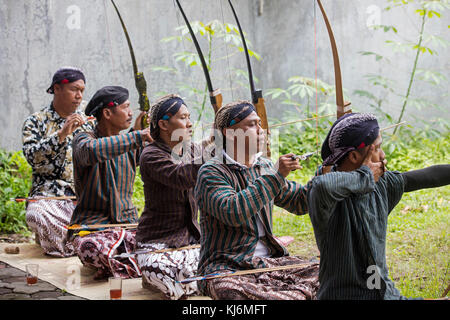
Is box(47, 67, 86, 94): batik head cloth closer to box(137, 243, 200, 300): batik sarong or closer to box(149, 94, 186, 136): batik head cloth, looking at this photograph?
box(149, 94, 186, 136): batik head cloth

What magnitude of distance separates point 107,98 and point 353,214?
2252mm

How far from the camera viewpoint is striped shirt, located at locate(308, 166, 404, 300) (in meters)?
2.06

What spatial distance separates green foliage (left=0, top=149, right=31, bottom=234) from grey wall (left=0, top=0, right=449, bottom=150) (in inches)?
10.3

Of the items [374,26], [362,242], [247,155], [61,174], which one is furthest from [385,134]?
[362,242]

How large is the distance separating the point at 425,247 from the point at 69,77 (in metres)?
2.99

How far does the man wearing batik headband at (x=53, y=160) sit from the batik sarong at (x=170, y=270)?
4.78ft

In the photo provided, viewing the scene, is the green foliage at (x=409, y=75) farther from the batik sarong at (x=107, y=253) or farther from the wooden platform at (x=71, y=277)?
the wooden platform at (x=71, y=277)

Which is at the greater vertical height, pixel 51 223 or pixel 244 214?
pixel 244 214

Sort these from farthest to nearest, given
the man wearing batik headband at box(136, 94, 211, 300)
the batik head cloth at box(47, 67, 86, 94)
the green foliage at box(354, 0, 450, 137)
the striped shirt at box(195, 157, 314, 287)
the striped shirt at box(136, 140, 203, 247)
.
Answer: the green foliage at box(354, 0, 450, 137), the batik head cloth at box(47, 67, 86, 94), the striped shirt at box(136, 140, 203, 247), the man wearing batik headband at box(136, 94, 211, 300), the striped shirt at box(195, 157, 314, 287)

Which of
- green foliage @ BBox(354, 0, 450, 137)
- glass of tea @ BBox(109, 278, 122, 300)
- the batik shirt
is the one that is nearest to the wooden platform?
glass of tea @ BBox(109, 278, 122, 300)

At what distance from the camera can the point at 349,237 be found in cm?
210

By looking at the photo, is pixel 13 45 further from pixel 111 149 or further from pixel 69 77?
pixel 111 149

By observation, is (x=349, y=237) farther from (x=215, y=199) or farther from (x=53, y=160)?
(x=53, y=160)

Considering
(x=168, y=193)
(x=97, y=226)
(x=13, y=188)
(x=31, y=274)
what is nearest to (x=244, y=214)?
(x=168, y=193)
